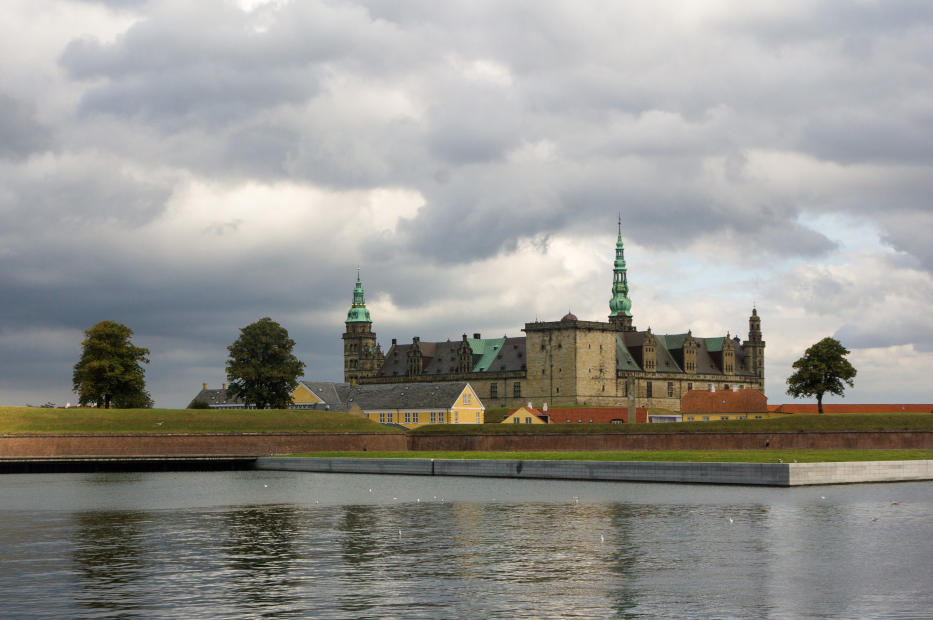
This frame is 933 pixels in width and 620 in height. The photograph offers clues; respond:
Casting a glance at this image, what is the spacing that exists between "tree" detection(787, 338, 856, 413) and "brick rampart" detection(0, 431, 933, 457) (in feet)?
84.4

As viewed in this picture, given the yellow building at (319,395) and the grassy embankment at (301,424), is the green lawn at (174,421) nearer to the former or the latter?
the grassy embankment at (301,424)

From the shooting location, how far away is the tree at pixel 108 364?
102 metres

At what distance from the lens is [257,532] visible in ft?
116

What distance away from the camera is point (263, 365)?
11100 cm

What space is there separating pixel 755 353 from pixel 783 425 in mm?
113668

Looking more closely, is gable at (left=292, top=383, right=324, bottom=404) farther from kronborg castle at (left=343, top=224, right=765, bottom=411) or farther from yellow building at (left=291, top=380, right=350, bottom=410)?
kronborg castle at (left=343, top=224, right=765, bottom=411)

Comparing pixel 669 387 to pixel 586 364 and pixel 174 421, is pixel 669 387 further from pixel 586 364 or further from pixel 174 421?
pixel 174 421

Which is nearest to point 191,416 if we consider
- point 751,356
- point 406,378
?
point 406,378

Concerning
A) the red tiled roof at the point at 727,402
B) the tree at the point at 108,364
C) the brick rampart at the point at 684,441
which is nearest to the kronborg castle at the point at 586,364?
the red tiled roof at the point at 727,402

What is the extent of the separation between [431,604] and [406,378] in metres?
167

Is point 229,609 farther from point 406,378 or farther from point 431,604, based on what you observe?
point 406,378

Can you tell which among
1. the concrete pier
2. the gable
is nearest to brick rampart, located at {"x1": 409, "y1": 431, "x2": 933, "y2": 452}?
the concrete pier

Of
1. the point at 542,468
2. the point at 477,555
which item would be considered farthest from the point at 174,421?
the point at 477,555

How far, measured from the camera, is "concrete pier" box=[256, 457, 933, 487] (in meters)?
54.9
